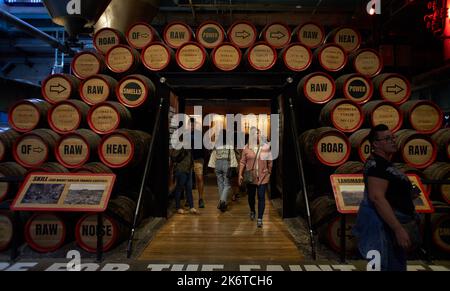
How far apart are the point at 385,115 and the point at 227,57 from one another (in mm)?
2521

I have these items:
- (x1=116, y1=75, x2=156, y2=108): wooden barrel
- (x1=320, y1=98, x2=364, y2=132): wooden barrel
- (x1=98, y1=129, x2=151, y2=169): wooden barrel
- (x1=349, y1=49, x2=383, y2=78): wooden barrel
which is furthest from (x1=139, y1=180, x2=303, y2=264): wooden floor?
(x1=349, y1=49, x2=383, y2=78): wooden barrel

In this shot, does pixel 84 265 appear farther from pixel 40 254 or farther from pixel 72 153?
pixel 72 153

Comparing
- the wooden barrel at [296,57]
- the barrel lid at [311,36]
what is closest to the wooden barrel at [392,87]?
the wooden barrel at [296,57]

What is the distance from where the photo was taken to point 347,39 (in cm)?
568

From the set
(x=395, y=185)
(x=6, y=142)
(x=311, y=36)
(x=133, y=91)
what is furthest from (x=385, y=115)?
(x=6, y=142)

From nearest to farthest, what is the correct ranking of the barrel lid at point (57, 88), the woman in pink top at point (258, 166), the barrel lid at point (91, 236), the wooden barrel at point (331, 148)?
the barrel lid at point (91, 236) → the wooden barrel at point (331, 148) → the barrel lid at point (57, 88) → the woman in pink top at point (258, 166)

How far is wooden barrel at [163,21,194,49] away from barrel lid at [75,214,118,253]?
10.4 feet

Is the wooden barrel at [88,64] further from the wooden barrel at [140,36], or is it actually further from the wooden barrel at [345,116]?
the wooden barrel at [345,116]

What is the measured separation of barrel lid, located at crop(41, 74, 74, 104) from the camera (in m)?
4.84

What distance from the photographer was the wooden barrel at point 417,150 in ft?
13.7

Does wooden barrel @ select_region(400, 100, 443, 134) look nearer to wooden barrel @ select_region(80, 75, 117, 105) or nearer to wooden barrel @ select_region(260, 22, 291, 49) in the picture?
wooden barrel @ select_region(260, 22, 291, 49)

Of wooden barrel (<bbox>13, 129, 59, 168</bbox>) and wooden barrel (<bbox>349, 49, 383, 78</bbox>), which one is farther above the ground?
wooden barrel (<bbox>349, 49, 383, 78</bbox>)

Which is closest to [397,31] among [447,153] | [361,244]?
[447,153]

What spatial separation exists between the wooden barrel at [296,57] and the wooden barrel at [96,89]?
278 centimetres
